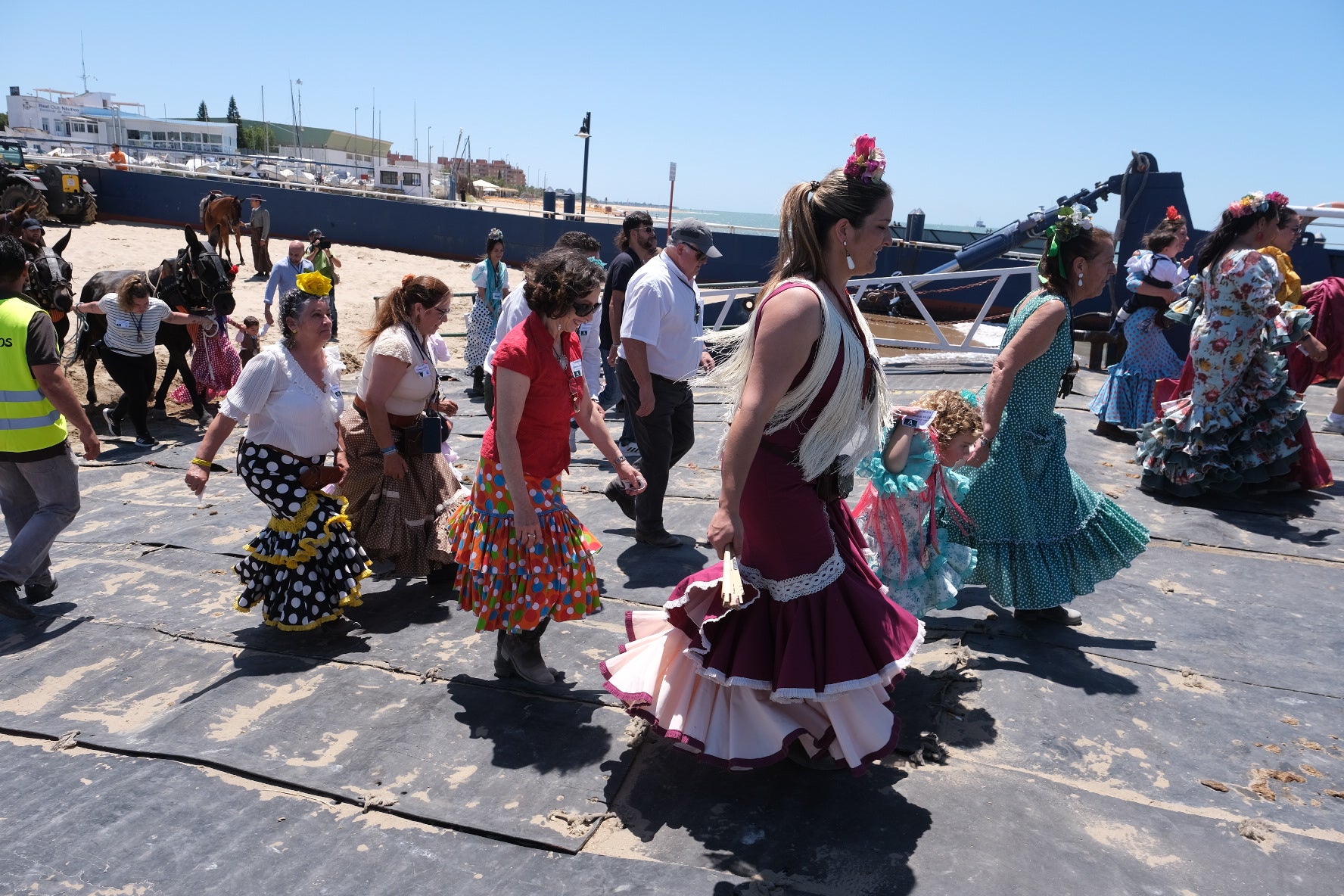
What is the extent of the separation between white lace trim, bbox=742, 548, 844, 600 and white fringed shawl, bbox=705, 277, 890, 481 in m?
0.29

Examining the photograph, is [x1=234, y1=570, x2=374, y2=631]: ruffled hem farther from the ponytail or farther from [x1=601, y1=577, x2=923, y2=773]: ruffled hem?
the ponytail

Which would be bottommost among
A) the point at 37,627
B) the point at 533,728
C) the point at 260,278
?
the point at 37,627

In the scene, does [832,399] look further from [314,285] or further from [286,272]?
[286,272]

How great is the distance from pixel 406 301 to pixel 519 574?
5.28 feet

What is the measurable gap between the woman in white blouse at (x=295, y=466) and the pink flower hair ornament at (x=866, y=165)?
2.35 m

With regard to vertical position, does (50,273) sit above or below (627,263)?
below

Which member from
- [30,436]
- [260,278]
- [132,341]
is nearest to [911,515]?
[30,436]

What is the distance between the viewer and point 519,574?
3.53 meters

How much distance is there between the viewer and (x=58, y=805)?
3.04m

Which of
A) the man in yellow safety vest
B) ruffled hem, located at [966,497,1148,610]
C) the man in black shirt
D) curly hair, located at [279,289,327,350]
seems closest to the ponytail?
ruffled hem, located at [966,497,1148,610]

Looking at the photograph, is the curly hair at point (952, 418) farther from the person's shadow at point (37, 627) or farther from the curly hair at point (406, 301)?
the person's shadow at point (37, 627)

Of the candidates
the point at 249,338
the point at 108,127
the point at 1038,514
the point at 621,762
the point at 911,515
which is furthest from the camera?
the point at 108,127

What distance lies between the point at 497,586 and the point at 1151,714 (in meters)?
2.46

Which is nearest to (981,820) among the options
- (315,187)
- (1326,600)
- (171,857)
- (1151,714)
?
(1151,714)
